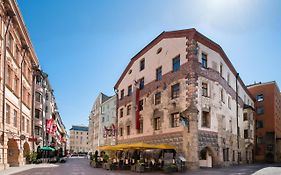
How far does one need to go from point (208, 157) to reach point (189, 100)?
6372 mm

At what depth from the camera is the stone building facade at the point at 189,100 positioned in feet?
97.3

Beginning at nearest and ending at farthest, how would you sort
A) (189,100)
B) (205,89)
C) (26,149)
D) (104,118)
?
1. (189,100)
2. (205,89)
3. (26,149)
4. (104,118)

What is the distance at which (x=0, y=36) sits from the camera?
2572 cm

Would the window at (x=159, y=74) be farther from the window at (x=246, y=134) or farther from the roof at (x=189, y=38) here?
the window at (x=246, y=134)

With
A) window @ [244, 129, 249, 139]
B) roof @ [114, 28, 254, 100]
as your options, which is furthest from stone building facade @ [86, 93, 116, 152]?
window @ [244, 129, 249, 139]

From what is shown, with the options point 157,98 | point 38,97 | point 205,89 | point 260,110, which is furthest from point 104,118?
point 205,89

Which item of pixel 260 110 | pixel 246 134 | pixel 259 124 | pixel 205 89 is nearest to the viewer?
pixel 205 89

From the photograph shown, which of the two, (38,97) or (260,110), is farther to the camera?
(260,110)

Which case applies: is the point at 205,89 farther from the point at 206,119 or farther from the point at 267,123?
the point at 267,123

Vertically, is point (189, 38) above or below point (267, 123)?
above

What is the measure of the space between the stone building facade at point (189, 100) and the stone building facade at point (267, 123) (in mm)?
14193

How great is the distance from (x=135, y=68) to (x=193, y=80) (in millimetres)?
14712

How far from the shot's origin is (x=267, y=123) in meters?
58.0

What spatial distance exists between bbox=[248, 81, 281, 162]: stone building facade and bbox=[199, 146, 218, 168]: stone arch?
26190 mm
